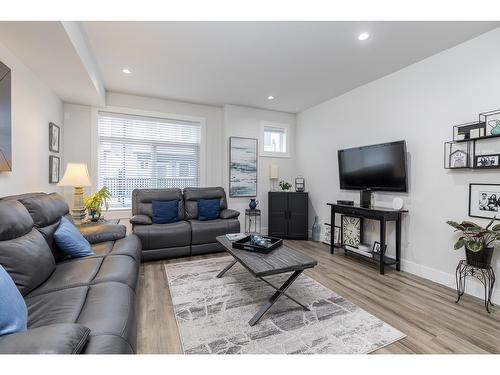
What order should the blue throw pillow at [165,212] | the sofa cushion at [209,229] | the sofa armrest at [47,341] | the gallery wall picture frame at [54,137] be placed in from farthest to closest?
the blue throw pillow at [165,212] → the sofa cushion at [209,229] → the gallery wall picture frame at [54,137] → the sofa armrest at [47,341]

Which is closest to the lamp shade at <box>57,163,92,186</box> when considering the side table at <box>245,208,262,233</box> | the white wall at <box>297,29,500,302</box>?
the side table at <box>245,208,262,233</box>

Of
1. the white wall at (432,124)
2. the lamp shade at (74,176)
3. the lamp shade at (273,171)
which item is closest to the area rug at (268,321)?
the white wall at (432,124)

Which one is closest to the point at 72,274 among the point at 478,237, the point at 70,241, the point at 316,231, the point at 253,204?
the point at 70,241

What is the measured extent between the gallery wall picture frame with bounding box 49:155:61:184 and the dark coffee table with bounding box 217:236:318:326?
9.23 feet

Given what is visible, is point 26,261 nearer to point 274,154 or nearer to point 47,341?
point 47,341

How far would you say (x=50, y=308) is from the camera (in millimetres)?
1267

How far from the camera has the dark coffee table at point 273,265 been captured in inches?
73.2

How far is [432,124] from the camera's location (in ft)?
8.91

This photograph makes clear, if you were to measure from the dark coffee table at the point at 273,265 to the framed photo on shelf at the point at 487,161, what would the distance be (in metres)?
1.93

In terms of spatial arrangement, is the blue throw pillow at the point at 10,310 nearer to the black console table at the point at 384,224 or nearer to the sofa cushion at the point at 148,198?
the sofa cushion at the point at 148,198

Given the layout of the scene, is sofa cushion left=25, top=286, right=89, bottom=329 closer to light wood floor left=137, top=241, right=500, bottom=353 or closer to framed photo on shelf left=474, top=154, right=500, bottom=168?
light wood floor left=137, top=241, right=500, bottom=353

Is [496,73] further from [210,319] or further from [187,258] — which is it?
[187,258]

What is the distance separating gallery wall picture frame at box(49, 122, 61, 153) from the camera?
124 inches
